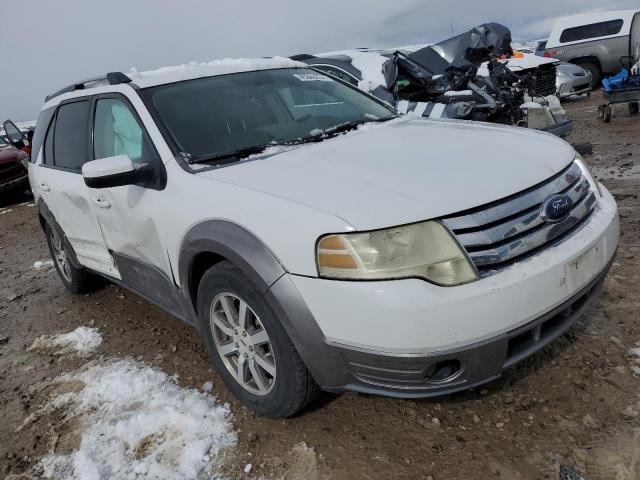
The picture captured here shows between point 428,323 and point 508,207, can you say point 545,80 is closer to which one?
point 508,207

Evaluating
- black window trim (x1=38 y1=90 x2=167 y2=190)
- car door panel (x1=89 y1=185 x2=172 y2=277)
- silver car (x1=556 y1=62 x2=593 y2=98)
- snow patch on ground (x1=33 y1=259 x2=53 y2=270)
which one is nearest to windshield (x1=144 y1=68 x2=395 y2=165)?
black window trim (x1=38 y1=90 x2=167 y2=190)

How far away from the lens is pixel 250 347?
2.28 meters

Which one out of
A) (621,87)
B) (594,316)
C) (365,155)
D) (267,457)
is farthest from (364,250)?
(621,87)

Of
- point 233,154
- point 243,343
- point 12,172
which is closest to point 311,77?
point 233,154

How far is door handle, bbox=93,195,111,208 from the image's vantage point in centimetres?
288

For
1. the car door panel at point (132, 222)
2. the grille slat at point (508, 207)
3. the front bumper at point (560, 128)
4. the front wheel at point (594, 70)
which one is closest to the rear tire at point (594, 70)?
the front wheel at point (594, 70)

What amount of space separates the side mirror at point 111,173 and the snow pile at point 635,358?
250cm

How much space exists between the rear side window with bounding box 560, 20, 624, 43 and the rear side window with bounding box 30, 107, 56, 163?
13.7m

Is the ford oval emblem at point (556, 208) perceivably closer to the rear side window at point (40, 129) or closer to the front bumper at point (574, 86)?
the rear side window at point (40, 129)

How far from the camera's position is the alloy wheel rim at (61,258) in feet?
13.8

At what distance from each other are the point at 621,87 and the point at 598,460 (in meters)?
7.87

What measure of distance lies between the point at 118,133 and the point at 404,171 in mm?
1824

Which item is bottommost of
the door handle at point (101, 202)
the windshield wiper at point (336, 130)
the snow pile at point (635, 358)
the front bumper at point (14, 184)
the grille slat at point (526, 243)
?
the front bumper at point (14, 184)

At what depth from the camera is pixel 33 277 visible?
17.4 feet
